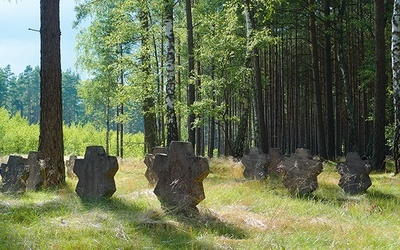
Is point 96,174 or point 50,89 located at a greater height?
point 50,89

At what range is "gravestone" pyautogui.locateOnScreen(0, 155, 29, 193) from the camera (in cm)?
941

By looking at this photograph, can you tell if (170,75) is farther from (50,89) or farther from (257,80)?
(50,89)

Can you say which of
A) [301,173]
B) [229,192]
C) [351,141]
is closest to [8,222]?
[229,192]

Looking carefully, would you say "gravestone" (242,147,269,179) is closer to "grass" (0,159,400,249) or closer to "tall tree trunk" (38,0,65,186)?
"grass" (0,159,400,249)

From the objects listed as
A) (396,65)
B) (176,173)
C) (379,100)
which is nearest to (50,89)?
(176,173)

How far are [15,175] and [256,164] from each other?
591 cm

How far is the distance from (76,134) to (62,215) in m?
46.1

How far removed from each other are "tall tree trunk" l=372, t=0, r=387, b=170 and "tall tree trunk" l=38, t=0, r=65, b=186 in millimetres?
9624

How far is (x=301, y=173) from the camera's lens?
9.73 m

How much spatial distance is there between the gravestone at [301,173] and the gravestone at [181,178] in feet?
10.0

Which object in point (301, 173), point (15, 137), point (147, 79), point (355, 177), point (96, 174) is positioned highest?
point (147, 79)

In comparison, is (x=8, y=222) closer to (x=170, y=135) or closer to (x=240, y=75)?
(x=170, y=135)

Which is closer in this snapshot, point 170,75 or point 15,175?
point 15,175

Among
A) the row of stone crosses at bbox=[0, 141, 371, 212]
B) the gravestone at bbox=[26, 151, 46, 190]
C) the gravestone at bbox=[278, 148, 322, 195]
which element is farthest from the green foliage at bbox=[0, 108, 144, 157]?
the gravestone at bbox=[278, 148, 322, 195]
